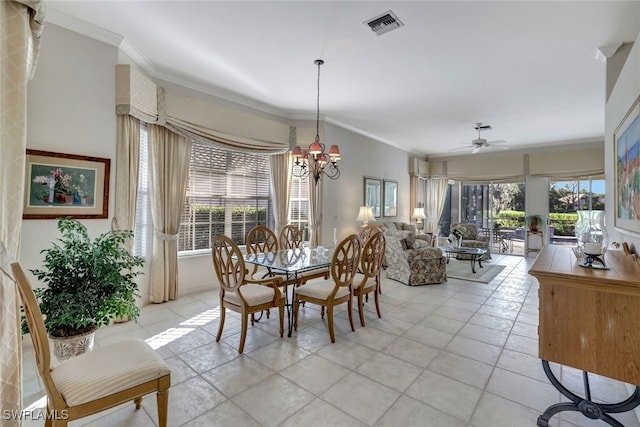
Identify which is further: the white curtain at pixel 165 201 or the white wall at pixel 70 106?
the white curtain at pixel 165 201

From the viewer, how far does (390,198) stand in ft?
25.1

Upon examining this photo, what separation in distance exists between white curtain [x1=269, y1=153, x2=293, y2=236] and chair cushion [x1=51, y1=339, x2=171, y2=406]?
361cm

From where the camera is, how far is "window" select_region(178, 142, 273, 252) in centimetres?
430

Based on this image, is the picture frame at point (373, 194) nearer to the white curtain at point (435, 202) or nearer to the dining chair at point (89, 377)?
the white curtain at point (435, 202)

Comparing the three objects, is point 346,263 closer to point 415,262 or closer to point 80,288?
point 80,288

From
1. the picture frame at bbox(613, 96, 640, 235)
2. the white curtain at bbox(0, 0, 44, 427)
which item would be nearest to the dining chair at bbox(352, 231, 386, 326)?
the picture frame at bbox(613, 96, 640, 235)

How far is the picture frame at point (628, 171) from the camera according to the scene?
186 centimetres

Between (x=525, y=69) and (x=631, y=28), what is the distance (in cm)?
94

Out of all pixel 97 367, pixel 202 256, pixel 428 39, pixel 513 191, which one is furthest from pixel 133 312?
pixel 513 191

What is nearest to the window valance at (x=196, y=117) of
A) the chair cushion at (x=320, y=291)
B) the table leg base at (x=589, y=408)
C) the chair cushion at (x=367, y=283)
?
the chair cushion at (x=320, y=291)

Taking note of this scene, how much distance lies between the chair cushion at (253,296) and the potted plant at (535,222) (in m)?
7.68

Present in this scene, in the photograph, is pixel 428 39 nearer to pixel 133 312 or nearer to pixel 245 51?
pixel 245 51

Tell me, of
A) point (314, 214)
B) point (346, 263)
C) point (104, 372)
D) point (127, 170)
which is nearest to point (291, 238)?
point (314, 214)

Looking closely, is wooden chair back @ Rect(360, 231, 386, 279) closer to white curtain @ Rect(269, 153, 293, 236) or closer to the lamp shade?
white curtain @ Rect(269, 153, 293, 236)
